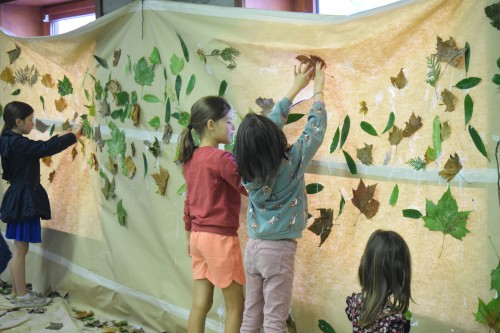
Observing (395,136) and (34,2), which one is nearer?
(395,136)

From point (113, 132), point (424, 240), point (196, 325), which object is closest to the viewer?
point (424, 240)

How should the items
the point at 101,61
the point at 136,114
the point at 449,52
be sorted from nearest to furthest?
1. the point at 449,52
2. the point at 136,114
3. the point at 101,61

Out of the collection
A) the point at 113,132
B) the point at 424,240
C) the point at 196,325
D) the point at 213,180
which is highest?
the point at 113,132

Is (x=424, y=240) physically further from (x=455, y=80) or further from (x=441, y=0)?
(x=441, y=0)

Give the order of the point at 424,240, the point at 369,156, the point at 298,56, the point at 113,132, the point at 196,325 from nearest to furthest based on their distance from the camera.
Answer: the point at 424,240, the point at 369,156, the point at 298,56, the point at 196,325, the point at 113,132

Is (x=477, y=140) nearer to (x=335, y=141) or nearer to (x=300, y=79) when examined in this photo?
(x=335, y=141)

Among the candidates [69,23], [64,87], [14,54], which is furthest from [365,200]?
[69,23]

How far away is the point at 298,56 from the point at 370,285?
98 cm

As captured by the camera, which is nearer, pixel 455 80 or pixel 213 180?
pixel 455 80

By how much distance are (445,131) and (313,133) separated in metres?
0.47

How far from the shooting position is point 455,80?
7.60ft

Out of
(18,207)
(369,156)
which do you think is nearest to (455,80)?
(369,156)

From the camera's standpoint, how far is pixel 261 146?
2514mm

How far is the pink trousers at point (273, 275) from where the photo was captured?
2629 mm
